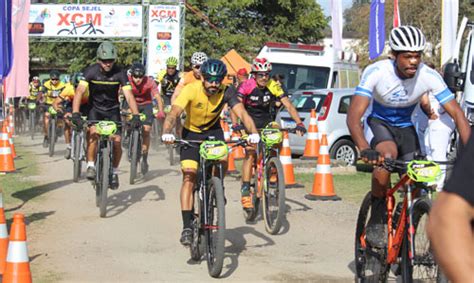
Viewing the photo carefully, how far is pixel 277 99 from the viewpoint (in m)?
11.2

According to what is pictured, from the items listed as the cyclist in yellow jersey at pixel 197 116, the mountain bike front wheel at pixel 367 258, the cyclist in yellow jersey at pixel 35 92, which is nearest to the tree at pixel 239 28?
the cyclist in yellow jersey at pixel 35 92

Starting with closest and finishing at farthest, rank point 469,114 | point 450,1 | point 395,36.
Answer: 1. point 395,36
2. point 469,114
3. point 450,1

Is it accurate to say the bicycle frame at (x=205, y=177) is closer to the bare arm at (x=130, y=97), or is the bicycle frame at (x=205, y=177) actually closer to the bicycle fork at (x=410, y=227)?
the bicycle fork at (x=410, y=227)

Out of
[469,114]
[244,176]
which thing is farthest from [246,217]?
[469,114]

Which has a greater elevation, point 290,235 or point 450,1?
point 450,1

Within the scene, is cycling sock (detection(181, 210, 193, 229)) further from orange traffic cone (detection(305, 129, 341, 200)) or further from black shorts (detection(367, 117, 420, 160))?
orange traffic cone (detection(305, 129, 341, 200))

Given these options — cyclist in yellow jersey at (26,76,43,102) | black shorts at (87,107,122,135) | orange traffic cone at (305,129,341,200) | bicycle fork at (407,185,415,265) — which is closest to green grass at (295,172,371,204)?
orange traffic cone at (305,129,341,200)

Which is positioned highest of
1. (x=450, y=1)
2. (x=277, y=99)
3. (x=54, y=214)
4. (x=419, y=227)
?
(x=450, y=1)

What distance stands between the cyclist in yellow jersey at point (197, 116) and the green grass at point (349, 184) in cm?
429

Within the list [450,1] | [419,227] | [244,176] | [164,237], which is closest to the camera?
[419,227]

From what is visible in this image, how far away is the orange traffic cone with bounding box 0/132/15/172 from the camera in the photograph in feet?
53.6

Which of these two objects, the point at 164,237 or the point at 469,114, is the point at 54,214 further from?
the point at 469,114

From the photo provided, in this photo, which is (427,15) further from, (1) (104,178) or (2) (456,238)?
(2) (456,238)

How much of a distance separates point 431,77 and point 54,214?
19.7 feet
